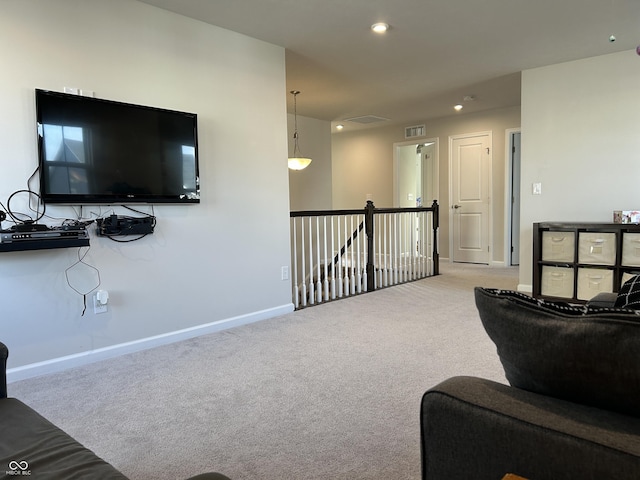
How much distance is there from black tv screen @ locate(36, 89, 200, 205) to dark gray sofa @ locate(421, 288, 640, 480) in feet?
8.56

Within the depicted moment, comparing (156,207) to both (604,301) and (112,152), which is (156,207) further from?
(604,301)

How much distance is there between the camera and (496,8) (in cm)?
319

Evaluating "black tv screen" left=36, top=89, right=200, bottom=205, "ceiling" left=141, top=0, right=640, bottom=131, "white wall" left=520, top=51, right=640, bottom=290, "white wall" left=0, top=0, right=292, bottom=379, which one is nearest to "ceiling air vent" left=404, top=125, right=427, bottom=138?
"ceiling" left=141, top=0, right=640, bottom=131

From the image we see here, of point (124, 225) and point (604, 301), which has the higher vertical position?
point (124, 225)

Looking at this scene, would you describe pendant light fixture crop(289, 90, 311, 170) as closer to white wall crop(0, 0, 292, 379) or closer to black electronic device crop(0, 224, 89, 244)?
white wall crop(0, 0, 292, 379)

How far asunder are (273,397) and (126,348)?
1.37 metres

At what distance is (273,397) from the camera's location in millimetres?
2250

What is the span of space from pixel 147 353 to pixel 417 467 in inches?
83.7

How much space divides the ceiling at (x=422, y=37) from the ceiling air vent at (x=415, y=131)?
2.05 metres

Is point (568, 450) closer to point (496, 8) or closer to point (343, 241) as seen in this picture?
point (496, 8)

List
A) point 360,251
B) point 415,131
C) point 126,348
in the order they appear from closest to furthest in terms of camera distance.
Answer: point 126,348
point 360,251
point 415,131

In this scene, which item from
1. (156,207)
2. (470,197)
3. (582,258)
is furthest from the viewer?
(470,197)

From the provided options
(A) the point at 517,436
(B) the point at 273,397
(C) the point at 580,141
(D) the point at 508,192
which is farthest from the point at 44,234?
(D) the point at 508,192

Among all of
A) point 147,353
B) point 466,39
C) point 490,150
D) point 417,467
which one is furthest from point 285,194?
point 490,150
